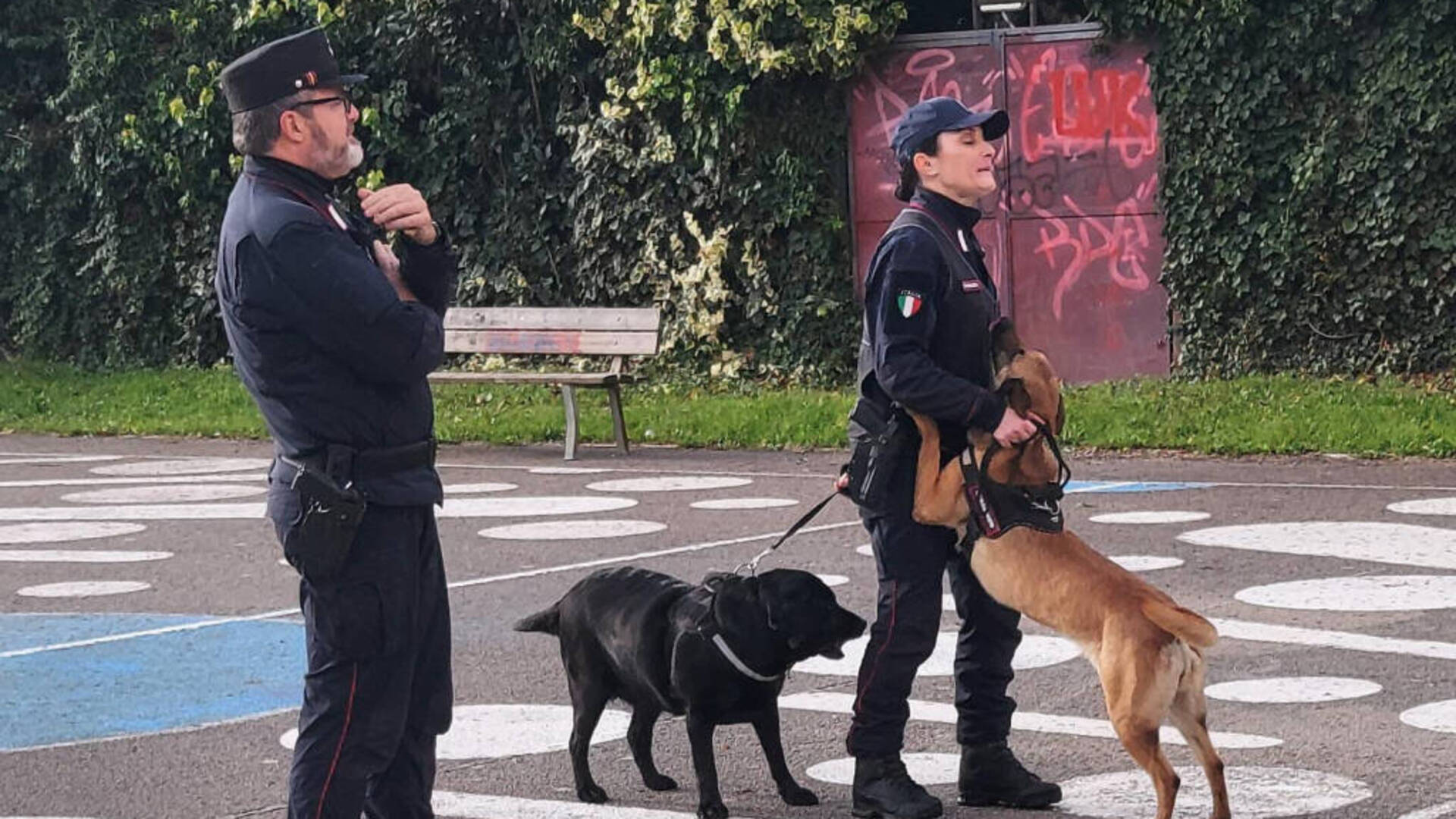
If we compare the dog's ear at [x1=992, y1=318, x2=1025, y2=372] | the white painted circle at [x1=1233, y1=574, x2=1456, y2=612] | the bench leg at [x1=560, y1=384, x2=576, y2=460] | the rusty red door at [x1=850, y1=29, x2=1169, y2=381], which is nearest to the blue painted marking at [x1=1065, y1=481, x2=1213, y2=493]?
the white painted circle at [x1=1233, y1=574, x2=1456, y2=612]

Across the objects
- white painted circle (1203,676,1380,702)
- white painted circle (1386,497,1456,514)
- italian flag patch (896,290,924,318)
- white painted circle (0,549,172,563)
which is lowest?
white painted circle (1386,497,1456,514)

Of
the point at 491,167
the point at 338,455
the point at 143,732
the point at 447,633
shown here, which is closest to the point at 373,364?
the point at 338,455

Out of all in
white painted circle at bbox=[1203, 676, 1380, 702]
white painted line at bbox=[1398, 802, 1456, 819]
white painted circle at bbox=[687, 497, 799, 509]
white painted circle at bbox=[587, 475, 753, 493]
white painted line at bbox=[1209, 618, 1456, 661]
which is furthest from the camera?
white painted circle at bbox=[587, 475, 753, 493]

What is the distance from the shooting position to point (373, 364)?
459 cm

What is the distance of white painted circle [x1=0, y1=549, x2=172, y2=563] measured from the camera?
10.9m

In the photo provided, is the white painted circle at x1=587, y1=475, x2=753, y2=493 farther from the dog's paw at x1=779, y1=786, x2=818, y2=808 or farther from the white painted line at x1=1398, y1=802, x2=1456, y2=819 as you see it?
the white painted line at x1=1398, y1=802, x2=1456, y2=819

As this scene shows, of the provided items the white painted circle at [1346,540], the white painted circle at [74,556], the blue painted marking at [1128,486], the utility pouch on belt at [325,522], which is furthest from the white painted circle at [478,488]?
the utility pouch on belt at [325,522]

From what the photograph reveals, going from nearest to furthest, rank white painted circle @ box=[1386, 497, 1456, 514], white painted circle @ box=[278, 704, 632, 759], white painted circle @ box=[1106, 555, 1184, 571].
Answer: white painted circle @ box=[278, 704, 632, 759] → white painted circle @ box=[1106, 555, 1184, 571] → white painted circle @ box=[1386, 497, 1456, 514]

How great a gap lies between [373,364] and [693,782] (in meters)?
2.15

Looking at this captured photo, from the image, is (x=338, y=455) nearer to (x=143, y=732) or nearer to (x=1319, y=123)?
(x=143, y=732)

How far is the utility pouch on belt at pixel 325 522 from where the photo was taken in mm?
4613

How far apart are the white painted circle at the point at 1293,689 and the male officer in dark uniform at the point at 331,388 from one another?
3265mm

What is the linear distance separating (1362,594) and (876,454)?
12.0ft

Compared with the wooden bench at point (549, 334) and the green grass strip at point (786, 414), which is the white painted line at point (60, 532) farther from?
the green grass strip at point (786, 414)
